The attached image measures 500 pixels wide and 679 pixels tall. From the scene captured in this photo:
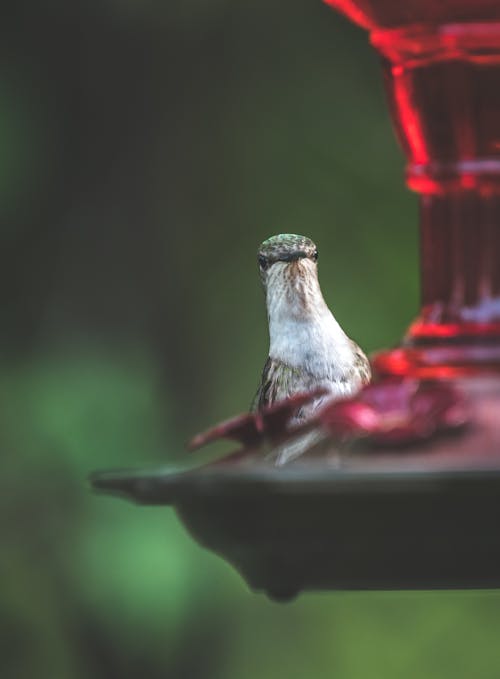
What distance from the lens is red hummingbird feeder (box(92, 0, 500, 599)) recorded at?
4.56 ft

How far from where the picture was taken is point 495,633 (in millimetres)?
5527

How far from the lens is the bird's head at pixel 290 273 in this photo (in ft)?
11.6

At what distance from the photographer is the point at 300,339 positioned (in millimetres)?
3412

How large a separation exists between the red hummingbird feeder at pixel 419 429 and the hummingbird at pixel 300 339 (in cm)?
151

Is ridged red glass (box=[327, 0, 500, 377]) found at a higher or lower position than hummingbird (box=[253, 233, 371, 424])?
higher

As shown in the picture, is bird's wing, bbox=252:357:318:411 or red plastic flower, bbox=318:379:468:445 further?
bird's wing, bbox=252:357:318:411

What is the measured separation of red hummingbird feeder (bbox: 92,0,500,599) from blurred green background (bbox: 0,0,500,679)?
394 centimetres

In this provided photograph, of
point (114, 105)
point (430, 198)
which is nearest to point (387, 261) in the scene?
point (114, 105)

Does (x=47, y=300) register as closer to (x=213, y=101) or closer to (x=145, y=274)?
(x=145, y=274)

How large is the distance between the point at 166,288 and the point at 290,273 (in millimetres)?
2789

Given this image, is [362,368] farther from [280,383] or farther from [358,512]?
[358,512]

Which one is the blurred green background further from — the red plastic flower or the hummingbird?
the red plastic flower

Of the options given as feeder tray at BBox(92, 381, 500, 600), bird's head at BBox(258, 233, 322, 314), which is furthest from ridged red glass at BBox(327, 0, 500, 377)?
bird's head at BBox(258, 233, 322, 314)

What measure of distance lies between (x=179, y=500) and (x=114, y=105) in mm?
5216
